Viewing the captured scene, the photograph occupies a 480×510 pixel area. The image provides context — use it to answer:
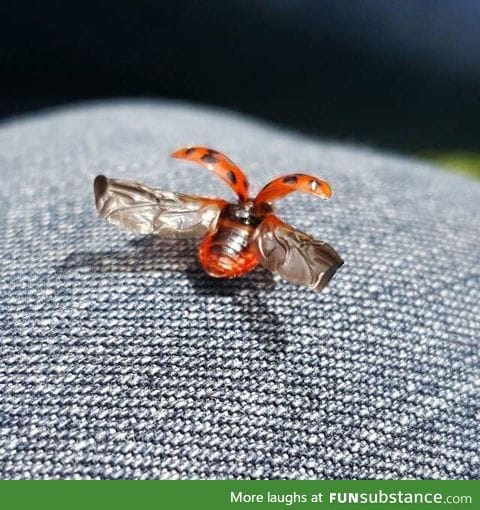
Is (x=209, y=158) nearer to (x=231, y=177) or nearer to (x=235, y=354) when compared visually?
(x=231, y=177)

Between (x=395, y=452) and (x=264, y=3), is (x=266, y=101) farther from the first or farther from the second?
(x=395, y=452)

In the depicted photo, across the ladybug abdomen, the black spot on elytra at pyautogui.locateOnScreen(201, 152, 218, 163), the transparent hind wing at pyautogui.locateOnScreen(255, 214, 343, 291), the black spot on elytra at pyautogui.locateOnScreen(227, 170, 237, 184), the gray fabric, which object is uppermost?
the black spot on elytra at pyautogui.locateOnScreen(201, 152, 218, 163)

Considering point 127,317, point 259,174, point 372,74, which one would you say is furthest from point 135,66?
point 127,317

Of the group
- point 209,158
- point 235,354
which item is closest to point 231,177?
point 209,158

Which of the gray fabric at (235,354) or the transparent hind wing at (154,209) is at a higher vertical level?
the transparent hind wing at (154,209)

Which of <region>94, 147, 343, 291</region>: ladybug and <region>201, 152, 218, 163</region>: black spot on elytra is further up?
<region>201, 152, 218, 163</region>: black spot on elytra
